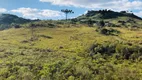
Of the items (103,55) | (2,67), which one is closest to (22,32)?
(103,55)

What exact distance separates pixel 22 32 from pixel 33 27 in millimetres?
20177

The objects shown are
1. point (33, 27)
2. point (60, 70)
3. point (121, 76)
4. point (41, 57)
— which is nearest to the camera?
point (121, 76)

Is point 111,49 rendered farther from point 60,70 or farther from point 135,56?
point 60,70

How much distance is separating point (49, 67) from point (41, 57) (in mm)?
17538

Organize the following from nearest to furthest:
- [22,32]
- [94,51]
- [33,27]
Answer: [94,51]
[22,32]
[33,27]

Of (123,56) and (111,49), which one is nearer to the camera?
(123,56)

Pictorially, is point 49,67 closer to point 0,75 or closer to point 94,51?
point 0,75

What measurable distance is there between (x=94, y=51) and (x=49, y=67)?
3603 centimetres

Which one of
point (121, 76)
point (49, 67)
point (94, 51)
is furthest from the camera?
point (94, 51)

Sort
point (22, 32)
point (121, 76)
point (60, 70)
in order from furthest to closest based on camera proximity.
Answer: point (22, 32), point (60, 70), point (121, 76)

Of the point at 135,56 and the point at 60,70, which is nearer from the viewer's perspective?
the point at 60,70

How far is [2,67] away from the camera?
232 feet

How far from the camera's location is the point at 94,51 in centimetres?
10144

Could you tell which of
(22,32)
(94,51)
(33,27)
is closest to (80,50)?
(94,51)
